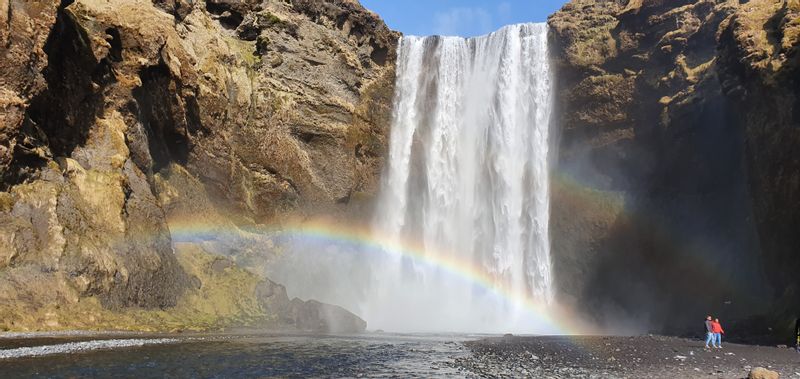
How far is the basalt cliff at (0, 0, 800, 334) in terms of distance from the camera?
27.4 meters

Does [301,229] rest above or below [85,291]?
above

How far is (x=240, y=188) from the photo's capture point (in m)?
42.6

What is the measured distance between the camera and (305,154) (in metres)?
46.9

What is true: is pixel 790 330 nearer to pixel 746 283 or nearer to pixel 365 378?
pixel 746 283

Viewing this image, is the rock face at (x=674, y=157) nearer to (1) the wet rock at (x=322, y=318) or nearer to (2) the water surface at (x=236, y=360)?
(1) the wet rock at (x=322, y=318)

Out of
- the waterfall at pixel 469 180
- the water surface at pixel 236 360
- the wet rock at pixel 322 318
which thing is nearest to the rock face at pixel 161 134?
the wet rock at pixel 322 318

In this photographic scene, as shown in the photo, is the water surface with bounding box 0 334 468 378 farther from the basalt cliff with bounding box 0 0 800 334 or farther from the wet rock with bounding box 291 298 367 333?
the wet rock with bounding box 291 298 367 333

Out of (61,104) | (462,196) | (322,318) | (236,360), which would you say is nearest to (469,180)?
(462,196)

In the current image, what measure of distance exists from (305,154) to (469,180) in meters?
14.9

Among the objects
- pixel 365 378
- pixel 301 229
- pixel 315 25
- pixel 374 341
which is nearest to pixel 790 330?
pixel 374 341

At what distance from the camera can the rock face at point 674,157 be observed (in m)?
35.2

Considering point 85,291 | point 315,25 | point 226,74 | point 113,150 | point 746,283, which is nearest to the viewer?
point 85,291

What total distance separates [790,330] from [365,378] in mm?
23033

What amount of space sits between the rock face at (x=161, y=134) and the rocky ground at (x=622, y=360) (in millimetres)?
16200
